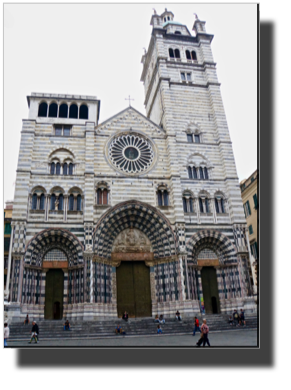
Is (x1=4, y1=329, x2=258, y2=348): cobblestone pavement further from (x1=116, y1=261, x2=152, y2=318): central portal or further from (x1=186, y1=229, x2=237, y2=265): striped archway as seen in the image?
(x1=186, y1=229, x2=237, y2=265): striped archway

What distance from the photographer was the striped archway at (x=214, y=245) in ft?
78.6

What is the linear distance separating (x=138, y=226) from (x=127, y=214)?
1.36 m

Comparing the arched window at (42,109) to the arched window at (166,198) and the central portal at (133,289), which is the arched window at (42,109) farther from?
the central portal at (133,289)

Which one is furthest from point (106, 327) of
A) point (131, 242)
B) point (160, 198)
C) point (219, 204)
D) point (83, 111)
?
point (83, 111)

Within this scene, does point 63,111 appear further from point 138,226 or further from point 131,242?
point 131,242

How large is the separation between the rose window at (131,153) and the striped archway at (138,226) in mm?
3280

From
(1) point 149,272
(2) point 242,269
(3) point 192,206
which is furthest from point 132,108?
(2) point 242,269

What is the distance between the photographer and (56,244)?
74.6 feet

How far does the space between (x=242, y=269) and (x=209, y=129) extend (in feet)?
41.7

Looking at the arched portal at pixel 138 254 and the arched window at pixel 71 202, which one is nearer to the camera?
the arched portal at pixel 138 254

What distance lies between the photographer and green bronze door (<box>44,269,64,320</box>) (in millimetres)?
21547

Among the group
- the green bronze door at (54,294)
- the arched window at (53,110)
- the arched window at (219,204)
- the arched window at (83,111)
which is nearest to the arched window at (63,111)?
the arched window at (53,110)
